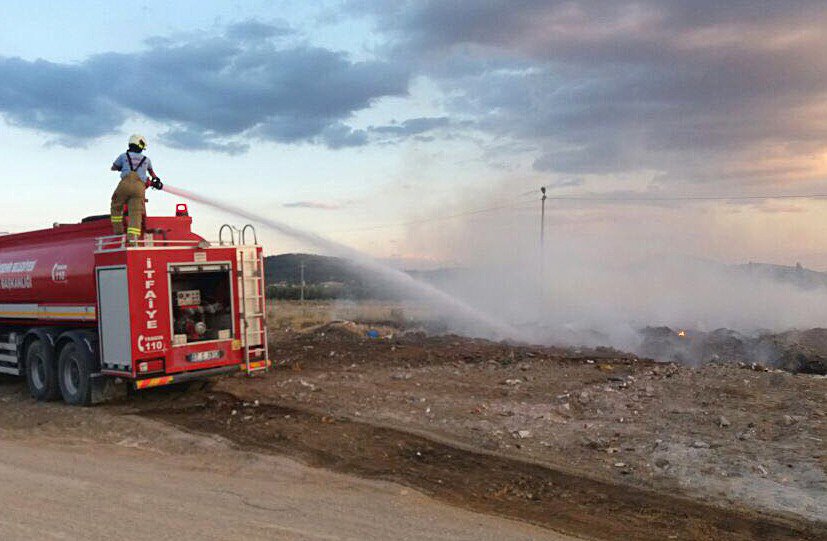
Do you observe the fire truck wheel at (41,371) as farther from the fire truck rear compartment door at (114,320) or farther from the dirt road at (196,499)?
the dirt road at (196,499)

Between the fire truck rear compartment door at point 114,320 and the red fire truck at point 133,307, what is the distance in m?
0.02

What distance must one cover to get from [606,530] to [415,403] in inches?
212

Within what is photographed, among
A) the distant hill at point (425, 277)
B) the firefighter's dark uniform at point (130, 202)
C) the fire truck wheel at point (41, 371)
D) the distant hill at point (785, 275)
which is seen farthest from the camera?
the distant hill at point (785, 275)

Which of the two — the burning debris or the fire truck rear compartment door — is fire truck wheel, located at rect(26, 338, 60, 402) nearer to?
the fire truck rear compartment door

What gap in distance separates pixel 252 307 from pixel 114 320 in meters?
2.29

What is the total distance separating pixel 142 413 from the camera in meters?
11.4

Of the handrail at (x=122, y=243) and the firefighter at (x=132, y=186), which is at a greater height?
the firefighter at (x=132, y=186)

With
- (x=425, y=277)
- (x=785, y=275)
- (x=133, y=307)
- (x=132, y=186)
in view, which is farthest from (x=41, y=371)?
(x=785, y=275)

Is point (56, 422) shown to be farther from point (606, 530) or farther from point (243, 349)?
point (606, 530)

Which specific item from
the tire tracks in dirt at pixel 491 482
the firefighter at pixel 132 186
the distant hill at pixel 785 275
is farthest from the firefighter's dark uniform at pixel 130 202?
the distant hill at pixel 785 275

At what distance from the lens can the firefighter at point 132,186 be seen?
37.6 feet

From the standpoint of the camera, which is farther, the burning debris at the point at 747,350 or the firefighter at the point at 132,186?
the burning debris at the point at 747,350

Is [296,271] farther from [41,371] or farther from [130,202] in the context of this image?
[130,202]

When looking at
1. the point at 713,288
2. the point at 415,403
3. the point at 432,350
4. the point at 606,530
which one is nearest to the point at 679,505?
the point at 606,530
